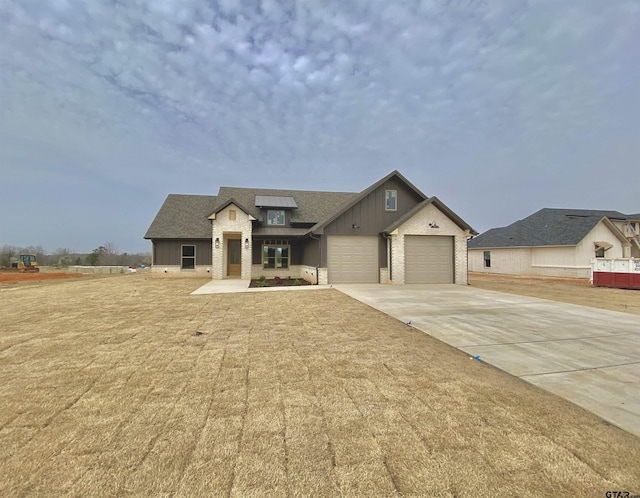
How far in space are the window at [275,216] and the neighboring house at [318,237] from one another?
72 millimetres

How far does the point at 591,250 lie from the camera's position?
69.7 feet

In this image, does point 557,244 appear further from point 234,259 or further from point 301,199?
point 234,259

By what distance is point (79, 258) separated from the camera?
1668 inches

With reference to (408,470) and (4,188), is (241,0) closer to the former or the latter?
(408,470)

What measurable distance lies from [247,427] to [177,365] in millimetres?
2056

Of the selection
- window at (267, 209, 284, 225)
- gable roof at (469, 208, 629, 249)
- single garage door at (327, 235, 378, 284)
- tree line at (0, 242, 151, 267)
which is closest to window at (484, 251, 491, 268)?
gable roof at (469, 208, 629, 249)

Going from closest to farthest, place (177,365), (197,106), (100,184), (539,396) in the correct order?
(539,396) → (177,365) → (197,106) → (100,184)

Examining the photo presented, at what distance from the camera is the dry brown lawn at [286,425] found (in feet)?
6.24

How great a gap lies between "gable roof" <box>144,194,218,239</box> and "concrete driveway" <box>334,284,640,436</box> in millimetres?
14865

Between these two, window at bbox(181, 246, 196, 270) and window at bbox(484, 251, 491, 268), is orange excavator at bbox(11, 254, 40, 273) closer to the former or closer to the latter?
window at bbox(181, 246, 196, 270)

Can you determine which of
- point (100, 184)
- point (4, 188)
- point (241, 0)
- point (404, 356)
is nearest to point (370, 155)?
point (241, 0)

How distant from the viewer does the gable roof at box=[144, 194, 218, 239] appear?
739 inches

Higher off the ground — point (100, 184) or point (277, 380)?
point (100, 184)

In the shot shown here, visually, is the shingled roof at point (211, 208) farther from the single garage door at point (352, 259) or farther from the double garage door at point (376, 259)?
the double garage door at point (376, 259)
